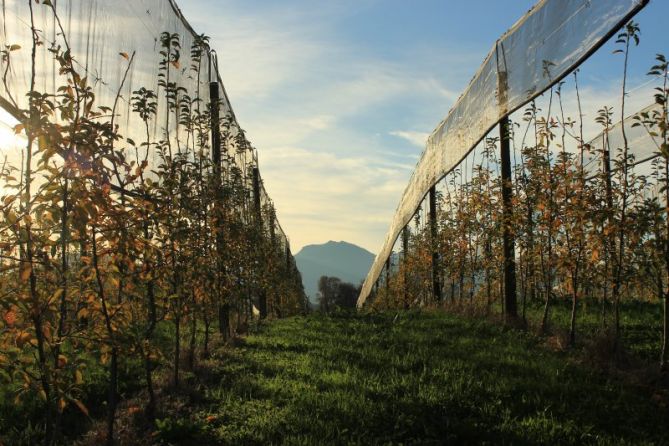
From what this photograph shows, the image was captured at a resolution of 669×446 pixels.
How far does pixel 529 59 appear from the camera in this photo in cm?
802

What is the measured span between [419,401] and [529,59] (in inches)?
220

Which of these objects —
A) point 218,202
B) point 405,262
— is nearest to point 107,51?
point 218,202

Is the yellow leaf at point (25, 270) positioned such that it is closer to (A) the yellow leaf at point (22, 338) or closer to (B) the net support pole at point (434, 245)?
(A) the yellow leaf at point (22, 338)

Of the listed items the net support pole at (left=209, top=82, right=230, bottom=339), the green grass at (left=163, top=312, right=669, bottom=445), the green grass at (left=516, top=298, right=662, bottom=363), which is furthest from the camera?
the net support pole at (left=209, top=82, right=230, bottom=339)

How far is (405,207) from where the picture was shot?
2303cm

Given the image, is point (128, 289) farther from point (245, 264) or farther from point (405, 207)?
point (405, 207)

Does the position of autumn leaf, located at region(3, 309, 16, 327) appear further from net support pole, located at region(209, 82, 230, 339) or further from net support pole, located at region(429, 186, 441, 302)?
net support pole, located at region(429, 186, 441, 302)

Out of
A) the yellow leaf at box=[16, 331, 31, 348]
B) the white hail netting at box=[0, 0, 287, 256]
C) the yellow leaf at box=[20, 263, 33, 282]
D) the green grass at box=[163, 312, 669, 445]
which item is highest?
the white hail netting at box=[0, 0, 287, 256]

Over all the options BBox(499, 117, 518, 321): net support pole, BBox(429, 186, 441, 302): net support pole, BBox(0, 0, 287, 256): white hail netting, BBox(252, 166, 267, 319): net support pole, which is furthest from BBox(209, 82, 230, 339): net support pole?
BBox(429, 186, 441, 302): net support pole

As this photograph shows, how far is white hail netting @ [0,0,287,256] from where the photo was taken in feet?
13.9

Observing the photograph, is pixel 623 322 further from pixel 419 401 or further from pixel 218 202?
pixel 218 202

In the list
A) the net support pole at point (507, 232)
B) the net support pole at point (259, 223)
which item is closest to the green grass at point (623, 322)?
the net support pole at point (507, 232)

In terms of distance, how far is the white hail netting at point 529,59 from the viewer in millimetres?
5914

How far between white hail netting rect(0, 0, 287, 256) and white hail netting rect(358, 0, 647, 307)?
4.71 meters
